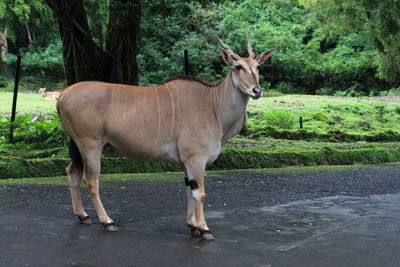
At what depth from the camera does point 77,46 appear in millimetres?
10938

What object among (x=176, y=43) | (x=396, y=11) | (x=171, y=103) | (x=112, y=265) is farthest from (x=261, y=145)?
(x=176, y=43)

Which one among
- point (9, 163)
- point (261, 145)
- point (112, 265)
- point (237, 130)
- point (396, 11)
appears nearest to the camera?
point (112, 265)

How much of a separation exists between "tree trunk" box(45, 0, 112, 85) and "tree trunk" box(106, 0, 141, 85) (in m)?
0.26

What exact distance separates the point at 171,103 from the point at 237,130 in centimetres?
83

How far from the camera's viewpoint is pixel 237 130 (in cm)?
712

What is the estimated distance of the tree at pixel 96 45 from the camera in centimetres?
1091

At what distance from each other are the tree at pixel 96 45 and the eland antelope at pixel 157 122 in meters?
4.34

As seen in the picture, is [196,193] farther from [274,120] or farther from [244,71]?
[274,120]

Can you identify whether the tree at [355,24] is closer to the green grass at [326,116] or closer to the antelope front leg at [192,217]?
the green grass at [326,116]

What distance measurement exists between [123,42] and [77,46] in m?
0.85

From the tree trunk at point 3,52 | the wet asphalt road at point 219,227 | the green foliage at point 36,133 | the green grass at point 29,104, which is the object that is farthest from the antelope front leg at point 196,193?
the tree trunk at point 3,52

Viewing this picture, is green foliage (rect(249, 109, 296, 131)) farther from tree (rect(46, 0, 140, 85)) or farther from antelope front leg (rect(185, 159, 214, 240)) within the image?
antelope front leg (rect(185, 159, 214, 240))

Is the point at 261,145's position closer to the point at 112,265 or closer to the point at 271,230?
the point at 271,230

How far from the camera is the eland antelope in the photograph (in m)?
6.58
